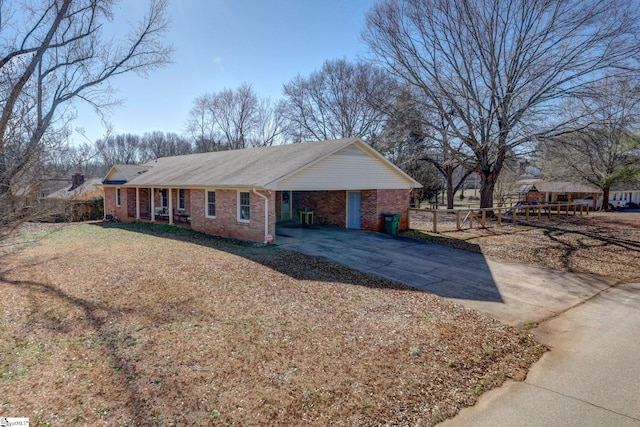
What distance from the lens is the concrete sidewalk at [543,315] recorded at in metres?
4.38

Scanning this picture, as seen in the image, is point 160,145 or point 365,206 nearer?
point 365,206

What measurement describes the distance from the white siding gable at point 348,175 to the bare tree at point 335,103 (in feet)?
57.0

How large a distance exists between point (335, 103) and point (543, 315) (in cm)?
3235

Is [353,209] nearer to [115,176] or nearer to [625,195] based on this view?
[115,176]

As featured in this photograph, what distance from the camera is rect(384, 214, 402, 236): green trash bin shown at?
54.9 ft

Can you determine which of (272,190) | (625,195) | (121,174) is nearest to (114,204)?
(121,174)

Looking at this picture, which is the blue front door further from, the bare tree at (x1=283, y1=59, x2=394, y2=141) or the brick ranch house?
the bare tree at (x1=283, y1=59, x2=394, y2=141)

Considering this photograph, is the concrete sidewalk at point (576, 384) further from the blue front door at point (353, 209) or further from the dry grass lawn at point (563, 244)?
the blue front door at point (353, 209)

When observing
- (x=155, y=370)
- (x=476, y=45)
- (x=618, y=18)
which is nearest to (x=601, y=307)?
(x=155, y=370)

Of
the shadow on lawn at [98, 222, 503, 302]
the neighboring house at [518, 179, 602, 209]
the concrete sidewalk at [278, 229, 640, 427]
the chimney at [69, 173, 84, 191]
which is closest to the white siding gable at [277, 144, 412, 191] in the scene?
the concrete sidewalk at [278, 229, 640, 427]

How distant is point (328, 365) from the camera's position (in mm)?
5082

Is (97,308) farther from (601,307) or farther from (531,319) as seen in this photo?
(601,307)

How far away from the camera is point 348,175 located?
15492 millimetres

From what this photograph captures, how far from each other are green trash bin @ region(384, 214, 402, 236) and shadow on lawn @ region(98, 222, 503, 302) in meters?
1.84
